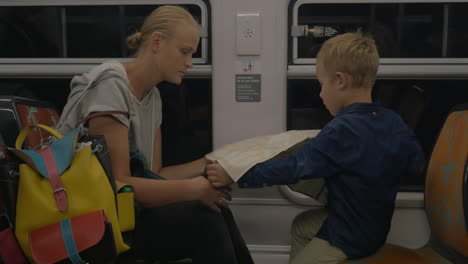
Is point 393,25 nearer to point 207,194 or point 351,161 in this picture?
point 351,161

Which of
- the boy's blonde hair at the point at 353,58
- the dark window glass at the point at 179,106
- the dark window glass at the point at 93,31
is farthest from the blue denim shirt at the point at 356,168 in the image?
the dark window glass at the point at 93,31

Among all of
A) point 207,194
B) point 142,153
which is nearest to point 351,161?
point 207,194

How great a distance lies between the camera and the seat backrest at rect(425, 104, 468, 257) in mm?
1608

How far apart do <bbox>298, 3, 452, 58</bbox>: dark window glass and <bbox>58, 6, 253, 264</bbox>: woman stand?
26.8 inches

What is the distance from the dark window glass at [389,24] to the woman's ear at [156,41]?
75cm

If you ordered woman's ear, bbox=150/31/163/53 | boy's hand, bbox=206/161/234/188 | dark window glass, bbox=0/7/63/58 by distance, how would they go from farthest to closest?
dark window glass, bbox=0/7/63/58, woman's ear, bbox=150/31/163/53, boy's hand, bbox=206/161/234/188

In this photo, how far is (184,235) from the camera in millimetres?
1592

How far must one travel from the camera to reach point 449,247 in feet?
5.69

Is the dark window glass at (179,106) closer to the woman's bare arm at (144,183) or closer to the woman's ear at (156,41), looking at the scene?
the woman's ear at (156,41)

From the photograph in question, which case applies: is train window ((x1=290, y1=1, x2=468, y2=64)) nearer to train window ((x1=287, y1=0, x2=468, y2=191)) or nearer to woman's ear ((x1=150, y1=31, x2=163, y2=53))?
train window ((x1=287, y1=0, x2=468, y2=191))

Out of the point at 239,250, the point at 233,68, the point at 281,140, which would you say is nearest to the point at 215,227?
the point at 239,250

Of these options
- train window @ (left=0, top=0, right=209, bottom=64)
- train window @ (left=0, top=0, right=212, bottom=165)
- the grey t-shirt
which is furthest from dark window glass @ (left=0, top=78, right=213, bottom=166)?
the grey t-shirt

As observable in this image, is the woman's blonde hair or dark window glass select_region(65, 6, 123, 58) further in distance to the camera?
dark window glass select_region(65, 6, 123, 58)

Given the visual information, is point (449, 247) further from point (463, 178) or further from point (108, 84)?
point (108, 84)
